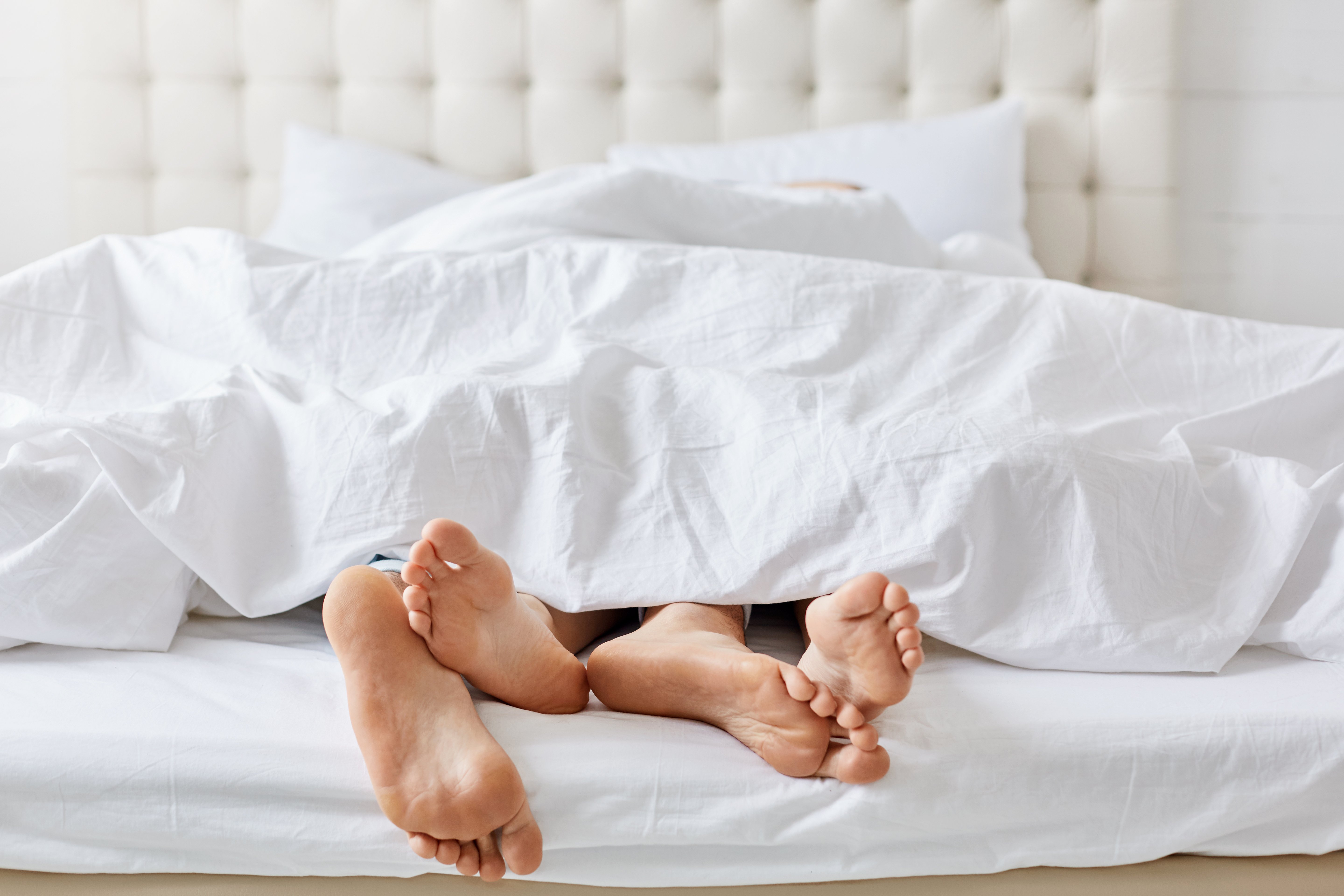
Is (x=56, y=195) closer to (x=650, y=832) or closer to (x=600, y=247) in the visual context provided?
(x=600, y=247)

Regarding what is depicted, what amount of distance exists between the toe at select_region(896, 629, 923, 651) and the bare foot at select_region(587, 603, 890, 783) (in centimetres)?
6

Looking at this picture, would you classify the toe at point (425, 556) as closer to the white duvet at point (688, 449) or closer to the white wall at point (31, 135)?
the white duvet at point (688, 449)

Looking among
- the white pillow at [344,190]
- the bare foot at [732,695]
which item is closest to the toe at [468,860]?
the bare foot at [732,695]

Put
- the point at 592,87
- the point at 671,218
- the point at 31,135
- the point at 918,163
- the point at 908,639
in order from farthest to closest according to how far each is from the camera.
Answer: the point at 31,135
the point at 592,87
the point at 918,163
the point at 671,218
the point at 908,639

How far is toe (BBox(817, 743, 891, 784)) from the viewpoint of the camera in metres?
0.55

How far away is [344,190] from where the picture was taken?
1.70 metres

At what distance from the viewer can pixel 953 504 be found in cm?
67

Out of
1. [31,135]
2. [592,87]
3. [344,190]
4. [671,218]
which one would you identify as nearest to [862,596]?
[671,218]

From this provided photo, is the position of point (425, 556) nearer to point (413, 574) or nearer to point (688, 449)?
point (413, 574)

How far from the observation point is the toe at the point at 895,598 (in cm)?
51

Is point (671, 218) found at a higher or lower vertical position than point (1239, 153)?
lower

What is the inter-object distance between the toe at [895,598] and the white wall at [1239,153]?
6.16 feet

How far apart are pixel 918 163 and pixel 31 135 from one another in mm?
1881

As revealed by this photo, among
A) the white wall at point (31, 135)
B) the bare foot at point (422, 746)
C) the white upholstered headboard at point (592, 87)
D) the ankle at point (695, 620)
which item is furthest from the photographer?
the white wall at point (31, 135)
